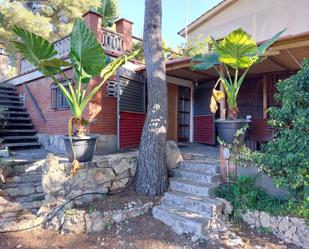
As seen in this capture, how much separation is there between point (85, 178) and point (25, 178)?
4.68 feet

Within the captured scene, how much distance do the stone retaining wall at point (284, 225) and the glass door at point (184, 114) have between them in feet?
16.3

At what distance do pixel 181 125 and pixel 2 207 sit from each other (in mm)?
6179

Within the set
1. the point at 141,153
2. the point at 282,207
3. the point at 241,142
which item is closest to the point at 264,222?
the point at 282,207

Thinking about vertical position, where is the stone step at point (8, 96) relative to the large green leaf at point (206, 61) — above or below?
below

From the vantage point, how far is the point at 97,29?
22.0 ft

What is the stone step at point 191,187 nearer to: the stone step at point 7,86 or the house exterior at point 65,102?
the house exterior at point 65,102

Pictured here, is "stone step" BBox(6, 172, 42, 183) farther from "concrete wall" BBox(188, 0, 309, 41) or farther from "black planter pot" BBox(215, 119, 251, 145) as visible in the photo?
"concrete wall" BBox(188, 0, 309, 41)

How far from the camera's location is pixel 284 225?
13.8ft

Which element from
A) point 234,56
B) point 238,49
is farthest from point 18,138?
point 238,49

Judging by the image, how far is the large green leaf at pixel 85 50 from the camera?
4676mm

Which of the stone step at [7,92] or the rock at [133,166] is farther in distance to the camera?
the stone step at [7,92]

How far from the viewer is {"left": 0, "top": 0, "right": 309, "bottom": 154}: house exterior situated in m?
6.72

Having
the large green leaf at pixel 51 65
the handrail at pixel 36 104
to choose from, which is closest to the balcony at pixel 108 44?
the handrail at pixel 36 104

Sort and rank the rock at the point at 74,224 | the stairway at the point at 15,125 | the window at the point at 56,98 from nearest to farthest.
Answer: the rock at the point at 74,224
the window at the point at 56,98
the stairway at the point at 15,125
